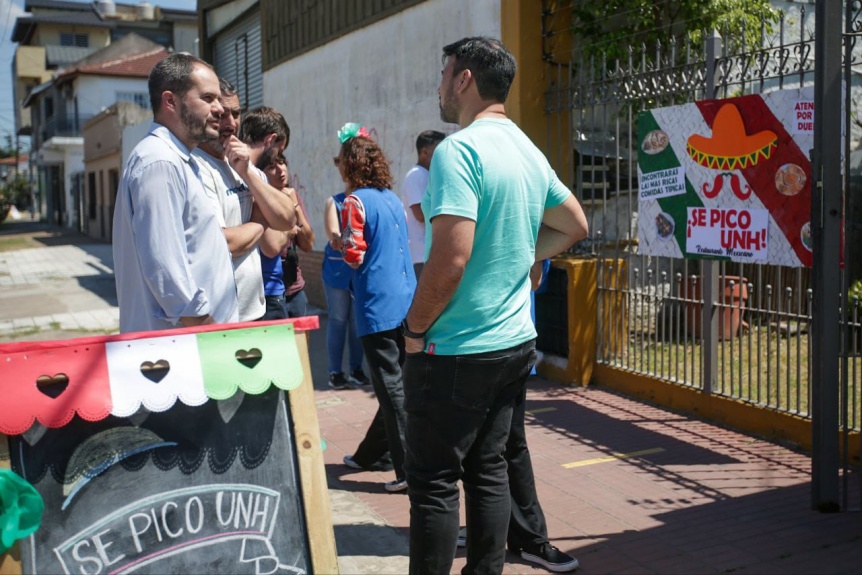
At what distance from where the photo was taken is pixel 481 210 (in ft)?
9.99

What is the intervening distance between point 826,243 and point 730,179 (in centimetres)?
157

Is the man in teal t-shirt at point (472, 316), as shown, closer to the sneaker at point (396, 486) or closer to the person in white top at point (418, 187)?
the sneaker at point (396, 486)

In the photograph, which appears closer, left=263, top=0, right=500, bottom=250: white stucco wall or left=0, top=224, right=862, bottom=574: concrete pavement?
left=0, top=224, right=862, bottom=574: concrete pavement

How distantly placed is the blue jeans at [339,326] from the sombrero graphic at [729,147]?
2963 mm

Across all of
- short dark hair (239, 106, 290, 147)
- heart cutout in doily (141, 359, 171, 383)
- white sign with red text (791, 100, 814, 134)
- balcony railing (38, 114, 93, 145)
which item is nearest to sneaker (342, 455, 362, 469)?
short dark hair (239, 106, 290, 147)

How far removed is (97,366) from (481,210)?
1.30 meters

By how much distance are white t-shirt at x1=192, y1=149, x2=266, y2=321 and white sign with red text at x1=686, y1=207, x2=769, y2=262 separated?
3321 millimetres

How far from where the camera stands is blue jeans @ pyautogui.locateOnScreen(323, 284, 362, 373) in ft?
24.6

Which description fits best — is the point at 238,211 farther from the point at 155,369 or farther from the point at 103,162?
the point at 103,162

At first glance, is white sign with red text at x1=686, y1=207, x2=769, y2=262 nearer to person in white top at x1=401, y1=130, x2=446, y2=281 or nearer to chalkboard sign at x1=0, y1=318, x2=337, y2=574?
person in white top at x1=401, y1=130, x2=446, y2=281

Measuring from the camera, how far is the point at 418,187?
23.0ft

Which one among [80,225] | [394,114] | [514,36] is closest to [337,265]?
[514,36]

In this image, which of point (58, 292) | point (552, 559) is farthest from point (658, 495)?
point (58, 292)

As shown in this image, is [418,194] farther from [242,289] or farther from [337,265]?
[242,289]
